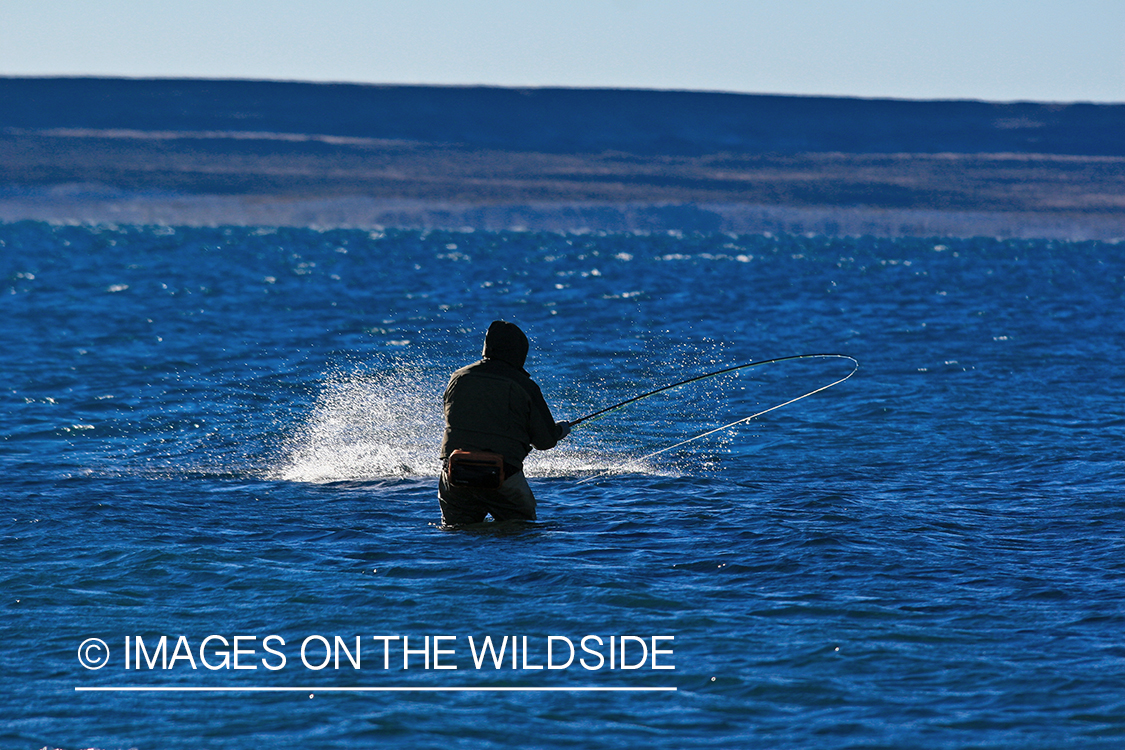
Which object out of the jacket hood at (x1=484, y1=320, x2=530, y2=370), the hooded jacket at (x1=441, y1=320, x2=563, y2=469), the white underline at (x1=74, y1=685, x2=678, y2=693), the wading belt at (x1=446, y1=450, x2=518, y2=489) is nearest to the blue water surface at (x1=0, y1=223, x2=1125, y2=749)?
the white underline at (x1=74, y1=685, x2=678, y2=693)

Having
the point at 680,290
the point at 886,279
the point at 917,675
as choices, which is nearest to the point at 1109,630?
the point at 917,675

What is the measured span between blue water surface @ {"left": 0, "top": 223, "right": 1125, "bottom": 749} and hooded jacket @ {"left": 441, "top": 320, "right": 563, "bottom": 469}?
2.97 feet

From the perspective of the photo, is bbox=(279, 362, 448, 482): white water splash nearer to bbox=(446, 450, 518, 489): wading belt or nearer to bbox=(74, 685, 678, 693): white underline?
bbox=(446, 450, 518, 489): wading belt

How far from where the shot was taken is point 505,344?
10.9 m

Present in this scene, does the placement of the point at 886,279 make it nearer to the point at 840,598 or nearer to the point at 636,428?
the point at 636,428

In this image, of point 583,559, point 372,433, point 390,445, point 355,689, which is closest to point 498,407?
point 583,559

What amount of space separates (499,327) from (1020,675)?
525cm

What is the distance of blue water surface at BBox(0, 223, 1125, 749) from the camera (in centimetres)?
713

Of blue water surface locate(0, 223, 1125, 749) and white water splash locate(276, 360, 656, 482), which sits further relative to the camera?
white water splash locate(276, 360, 656, 482)

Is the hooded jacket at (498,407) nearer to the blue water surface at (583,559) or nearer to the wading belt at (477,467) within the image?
the wading belt at (477,467)

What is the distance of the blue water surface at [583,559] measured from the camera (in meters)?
7.13

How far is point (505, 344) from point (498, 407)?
0.57m

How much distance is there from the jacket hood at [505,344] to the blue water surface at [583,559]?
5.30 ft

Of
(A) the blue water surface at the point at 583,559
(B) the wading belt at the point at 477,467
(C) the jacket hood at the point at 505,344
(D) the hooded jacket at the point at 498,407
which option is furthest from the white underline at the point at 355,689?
(C) the jacket hood at the point at 505,344
